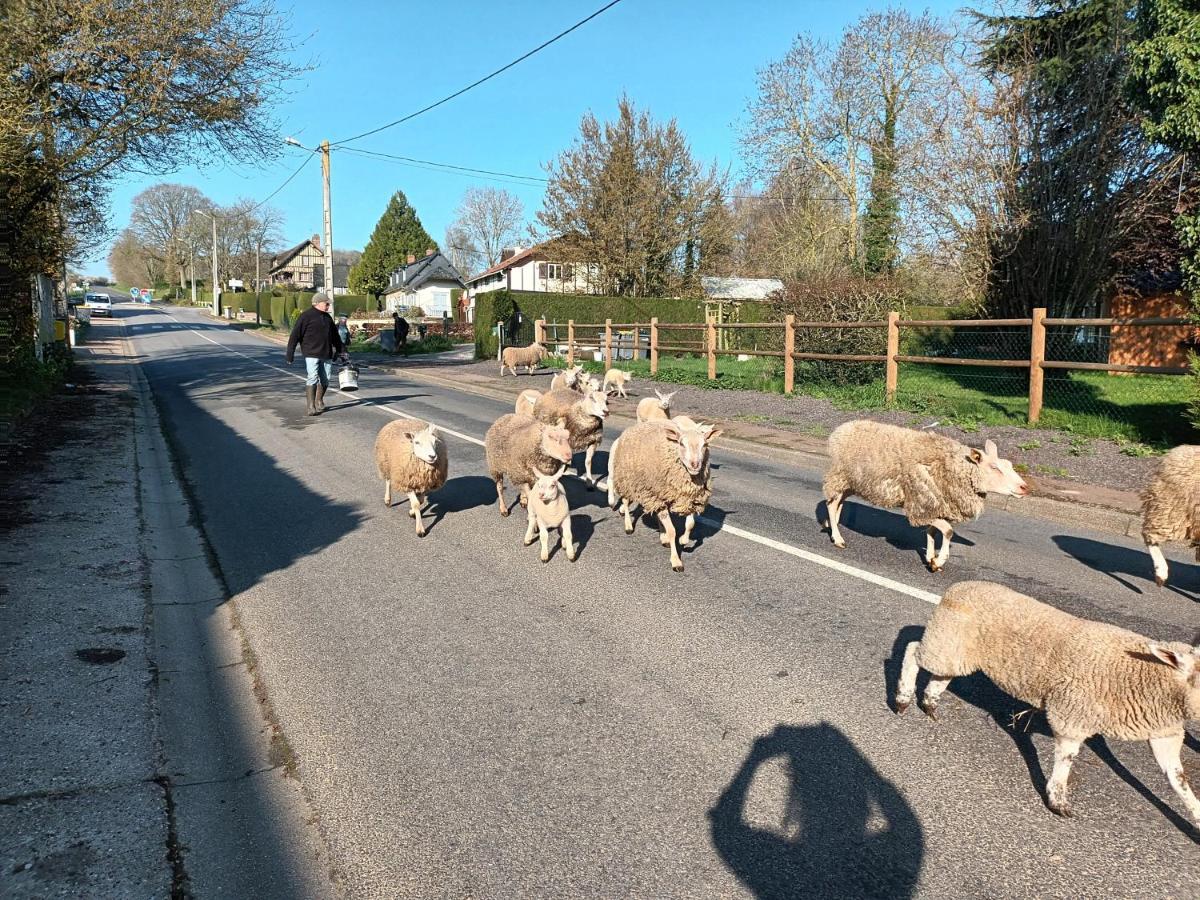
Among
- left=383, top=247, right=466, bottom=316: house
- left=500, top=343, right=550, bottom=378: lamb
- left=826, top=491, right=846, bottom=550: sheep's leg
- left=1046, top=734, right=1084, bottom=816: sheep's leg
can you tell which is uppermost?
left=383, top=247, right=466, bottom=316: house

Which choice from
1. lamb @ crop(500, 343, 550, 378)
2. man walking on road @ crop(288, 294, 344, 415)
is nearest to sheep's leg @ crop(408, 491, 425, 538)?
man walking on road @ crop(288, 294, 344, 415)

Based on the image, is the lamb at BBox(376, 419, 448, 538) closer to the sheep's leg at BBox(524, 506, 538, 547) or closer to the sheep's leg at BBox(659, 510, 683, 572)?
the sheep's leg at BBox(524, 506, 538, 547)

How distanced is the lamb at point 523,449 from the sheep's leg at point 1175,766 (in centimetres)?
433

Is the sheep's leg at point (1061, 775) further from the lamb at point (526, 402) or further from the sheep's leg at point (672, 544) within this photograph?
the lamb at point (526, 402)

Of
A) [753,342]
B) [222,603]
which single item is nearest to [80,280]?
[753,342]

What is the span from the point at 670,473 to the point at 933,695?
2.97 metres

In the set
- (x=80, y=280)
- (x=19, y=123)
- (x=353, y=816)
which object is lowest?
(x=353, y=816)

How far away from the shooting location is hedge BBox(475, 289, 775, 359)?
3123 cm

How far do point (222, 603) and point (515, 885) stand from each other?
3.86 metres

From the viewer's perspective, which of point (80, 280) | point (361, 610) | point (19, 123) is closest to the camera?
point (361, 610)

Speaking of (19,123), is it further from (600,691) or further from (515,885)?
(515,885)

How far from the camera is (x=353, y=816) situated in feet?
10.3

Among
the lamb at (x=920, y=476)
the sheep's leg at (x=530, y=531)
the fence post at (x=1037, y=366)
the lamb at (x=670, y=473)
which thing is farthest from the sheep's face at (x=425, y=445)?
the fence post at (x=1037, y=366)

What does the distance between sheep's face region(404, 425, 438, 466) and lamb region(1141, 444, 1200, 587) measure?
5944 mm
